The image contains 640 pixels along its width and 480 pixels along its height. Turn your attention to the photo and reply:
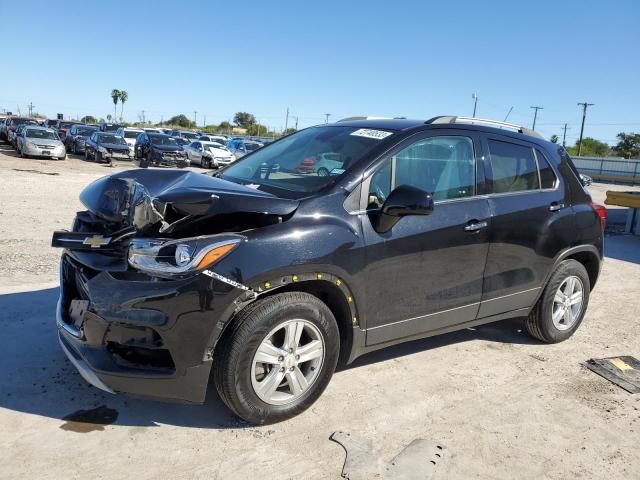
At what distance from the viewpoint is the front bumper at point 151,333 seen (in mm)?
2781

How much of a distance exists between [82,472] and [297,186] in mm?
2037

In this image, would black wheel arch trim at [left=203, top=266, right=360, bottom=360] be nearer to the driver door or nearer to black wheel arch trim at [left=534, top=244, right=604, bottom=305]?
the driver door

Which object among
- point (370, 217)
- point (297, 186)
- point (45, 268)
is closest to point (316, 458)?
point (370, 217)

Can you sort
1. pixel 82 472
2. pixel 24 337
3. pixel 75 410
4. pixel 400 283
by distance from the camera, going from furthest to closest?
1. pixel 24 337
2. pixel 400 283
3. pixel 75 410
4. pixel 82 472

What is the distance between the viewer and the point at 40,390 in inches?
136

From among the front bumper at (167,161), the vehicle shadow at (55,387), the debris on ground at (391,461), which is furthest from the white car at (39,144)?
the debris on ground at (391,461)

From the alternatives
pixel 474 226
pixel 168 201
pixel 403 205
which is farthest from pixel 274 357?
pixel 474 226

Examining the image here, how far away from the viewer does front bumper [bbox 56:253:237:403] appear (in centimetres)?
278

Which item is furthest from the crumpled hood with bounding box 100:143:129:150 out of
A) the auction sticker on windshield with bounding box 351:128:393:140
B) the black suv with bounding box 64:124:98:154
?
the auction sticker on windshield with bounding box 351:128:393:140

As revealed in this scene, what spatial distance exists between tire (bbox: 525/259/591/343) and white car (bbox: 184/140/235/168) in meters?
25.2

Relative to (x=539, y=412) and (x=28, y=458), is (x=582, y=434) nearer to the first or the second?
(x=539, y=412)

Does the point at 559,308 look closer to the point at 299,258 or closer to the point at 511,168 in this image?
the point at 511,168

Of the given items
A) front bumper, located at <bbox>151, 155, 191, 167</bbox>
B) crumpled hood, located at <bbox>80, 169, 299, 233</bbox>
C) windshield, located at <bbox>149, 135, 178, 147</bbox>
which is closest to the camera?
crumpled hood, located at <bbox>80, 169, 299, 233</bbox>

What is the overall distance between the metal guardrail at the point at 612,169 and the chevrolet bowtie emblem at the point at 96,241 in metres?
42.5
